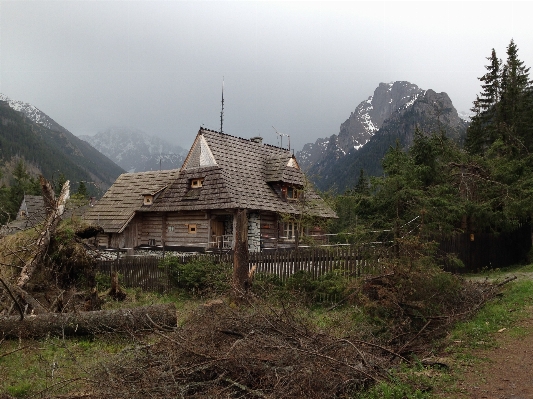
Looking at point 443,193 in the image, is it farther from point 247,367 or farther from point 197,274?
point 247,367

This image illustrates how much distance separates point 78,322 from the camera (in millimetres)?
8828

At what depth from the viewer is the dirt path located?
5227 millimetres

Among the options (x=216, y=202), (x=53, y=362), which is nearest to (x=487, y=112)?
(x=216, y=202)

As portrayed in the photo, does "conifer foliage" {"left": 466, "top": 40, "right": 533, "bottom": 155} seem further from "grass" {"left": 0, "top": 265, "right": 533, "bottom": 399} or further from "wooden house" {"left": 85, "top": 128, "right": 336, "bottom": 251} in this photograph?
"grass" {"left": 0, "top": 265, "right": 533, "bottom": 399}

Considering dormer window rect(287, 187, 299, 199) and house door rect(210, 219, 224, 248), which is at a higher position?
dormer window rect(287, 187, 299, 199)

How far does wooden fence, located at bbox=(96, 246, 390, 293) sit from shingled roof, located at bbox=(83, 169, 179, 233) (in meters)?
10.1

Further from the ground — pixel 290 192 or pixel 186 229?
pixel 290 192

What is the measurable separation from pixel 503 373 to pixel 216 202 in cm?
1806

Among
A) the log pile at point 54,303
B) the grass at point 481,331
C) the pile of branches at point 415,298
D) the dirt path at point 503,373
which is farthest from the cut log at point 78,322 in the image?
the dirt path at point 503,373

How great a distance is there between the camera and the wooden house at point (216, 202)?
77.5ft

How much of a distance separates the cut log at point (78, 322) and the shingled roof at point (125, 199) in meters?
16.6

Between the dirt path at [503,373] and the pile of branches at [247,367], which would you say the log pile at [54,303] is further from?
the dirt path at [503,373]

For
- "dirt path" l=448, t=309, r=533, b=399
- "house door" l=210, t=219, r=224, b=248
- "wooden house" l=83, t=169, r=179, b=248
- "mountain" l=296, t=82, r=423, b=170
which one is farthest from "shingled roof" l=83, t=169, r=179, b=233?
"mountain" l=296, t=82, r=423, b=170

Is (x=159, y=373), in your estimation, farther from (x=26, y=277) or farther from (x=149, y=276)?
(x=149, y=276)
